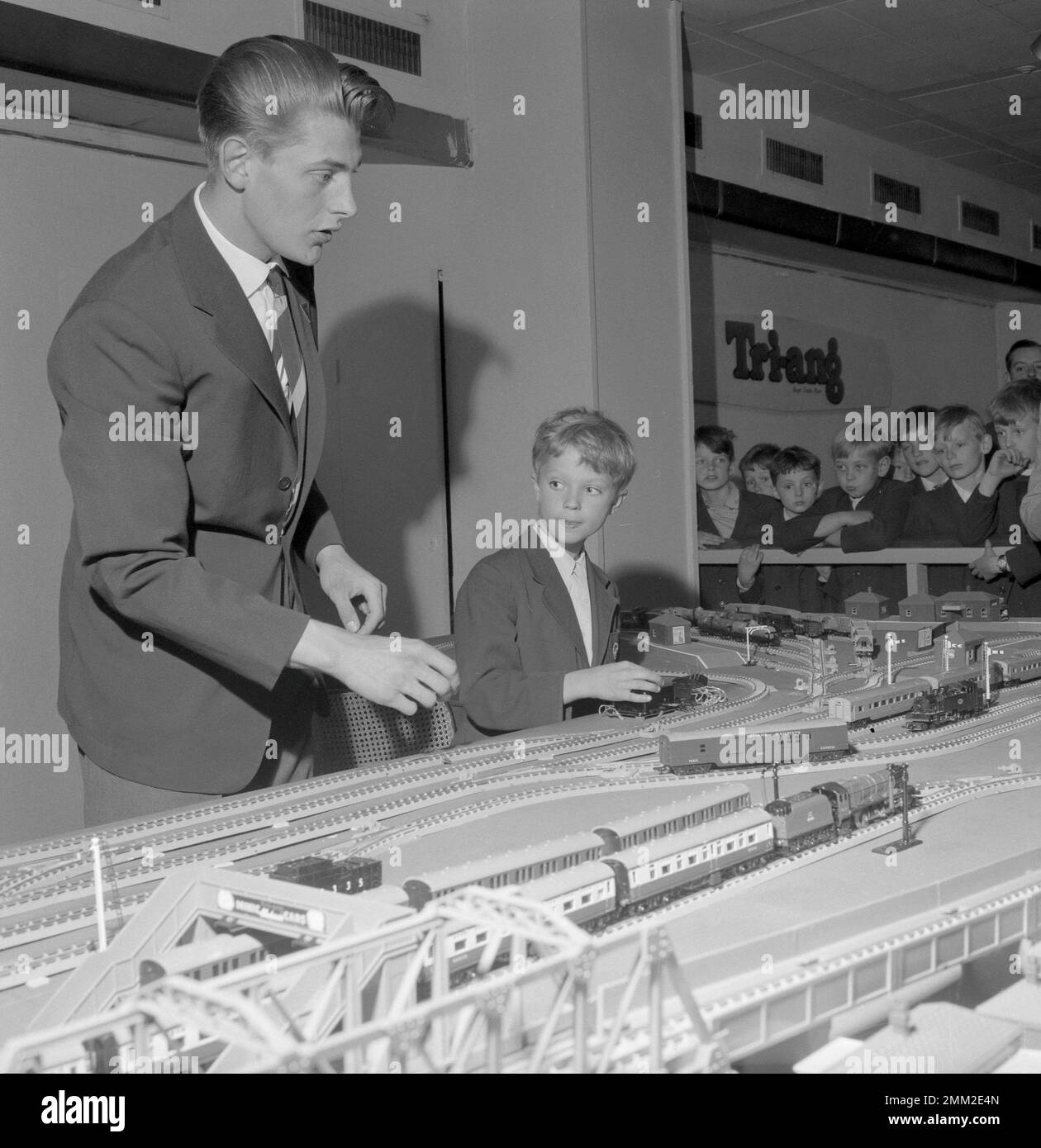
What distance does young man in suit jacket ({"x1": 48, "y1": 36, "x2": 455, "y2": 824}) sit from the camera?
72.7 inches

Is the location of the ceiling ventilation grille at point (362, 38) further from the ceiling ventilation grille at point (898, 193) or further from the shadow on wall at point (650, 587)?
the ceiling ventilation grille at point (898, 193)

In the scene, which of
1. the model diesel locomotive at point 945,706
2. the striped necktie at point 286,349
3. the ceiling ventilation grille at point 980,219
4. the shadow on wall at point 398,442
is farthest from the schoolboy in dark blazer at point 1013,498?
the ceiling ventilation grille at point 980,219

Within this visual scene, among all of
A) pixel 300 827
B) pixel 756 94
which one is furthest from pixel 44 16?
pixel 756 94

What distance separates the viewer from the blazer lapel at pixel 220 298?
6.58 feet

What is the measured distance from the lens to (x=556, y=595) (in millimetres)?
3221

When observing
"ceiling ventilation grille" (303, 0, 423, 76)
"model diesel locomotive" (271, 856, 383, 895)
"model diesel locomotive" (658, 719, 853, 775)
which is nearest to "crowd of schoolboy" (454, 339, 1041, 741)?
"model diesel locomotive" (658, 719, 853, 775)

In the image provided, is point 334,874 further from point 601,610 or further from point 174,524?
point 601,610

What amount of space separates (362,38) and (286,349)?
340cm

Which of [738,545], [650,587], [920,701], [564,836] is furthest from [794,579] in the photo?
[564,836]

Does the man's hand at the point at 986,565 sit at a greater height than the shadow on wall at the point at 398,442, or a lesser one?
lesser

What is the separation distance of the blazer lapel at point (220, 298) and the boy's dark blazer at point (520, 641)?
1.08 metres

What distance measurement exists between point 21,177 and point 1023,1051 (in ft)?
14.8

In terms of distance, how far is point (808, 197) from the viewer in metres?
8.82
